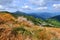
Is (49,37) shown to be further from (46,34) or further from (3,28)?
(3,28)

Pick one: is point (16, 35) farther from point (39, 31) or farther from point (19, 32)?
point (39, 31)

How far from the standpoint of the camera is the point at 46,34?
1242 centimetres

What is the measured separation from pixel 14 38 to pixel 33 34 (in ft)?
3.66

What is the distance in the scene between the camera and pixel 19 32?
12.3 m

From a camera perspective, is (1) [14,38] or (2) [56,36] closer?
(1) [14,38]

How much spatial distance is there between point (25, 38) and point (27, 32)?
1.80ft

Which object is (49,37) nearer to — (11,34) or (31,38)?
(31,38)

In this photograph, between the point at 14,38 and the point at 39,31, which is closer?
the point at 14,38

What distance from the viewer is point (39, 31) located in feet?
42.0

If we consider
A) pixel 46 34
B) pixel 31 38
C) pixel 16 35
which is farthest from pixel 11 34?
pixel 46 34

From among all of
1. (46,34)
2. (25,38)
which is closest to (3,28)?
(25,38)

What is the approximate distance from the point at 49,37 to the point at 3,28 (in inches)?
98.5

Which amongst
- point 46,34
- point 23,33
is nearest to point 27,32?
point 23,33

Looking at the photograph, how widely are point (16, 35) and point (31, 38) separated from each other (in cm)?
78
